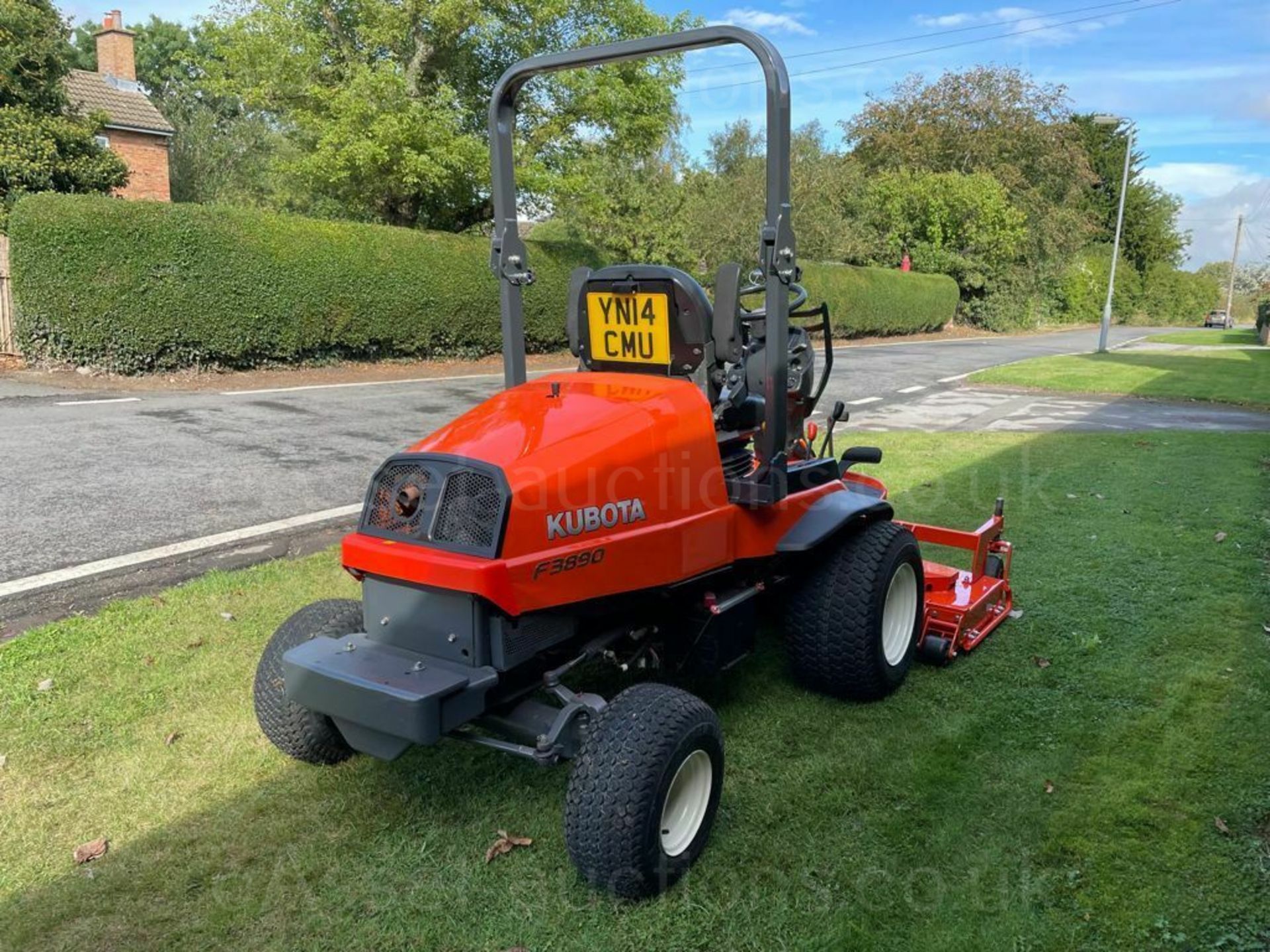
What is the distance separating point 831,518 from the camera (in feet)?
11.5

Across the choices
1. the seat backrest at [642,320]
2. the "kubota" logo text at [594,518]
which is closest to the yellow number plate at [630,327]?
the seat backrest at [642,320]

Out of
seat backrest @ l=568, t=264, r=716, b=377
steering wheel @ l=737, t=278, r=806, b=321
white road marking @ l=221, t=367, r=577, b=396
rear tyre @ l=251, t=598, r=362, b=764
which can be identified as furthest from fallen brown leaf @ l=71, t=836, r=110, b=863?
white road marking @ l=221, t=367, r=577, b=396

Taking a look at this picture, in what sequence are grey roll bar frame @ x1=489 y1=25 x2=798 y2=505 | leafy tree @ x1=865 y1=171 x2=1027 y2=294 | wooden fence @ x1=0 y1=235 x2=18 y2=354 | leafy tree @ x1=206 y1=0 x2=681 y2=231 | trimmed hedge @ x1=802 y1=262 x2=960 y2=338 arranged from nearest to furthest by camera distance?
grey roll bar frame @ x1=489 y1=25 x2=798 y2=505
wooden fence @ x1=0 y1=235 x2=18 y2=354
leafy tree @ x1=206 y1=0 x2=681 y2=231
trimmed hedge @ x1=802 y1=262 x2=960 y2=338
leafy tree @ x1=865 y1=171 x2=1027 y2=294

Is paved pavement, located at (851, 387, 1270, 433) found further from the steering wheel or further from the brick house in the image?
the brick house

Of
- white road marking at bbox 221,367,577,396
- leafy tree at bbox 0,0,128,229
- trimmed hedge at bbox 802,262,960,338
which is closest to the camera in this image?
white road marking at bbox 221,367,577,396

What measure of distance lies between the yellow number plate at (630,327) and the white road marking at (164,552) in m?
3.07

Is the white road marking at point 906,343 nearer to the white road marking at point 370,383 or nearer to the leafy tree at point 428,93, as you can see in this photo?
the leafy tree at point 428,93

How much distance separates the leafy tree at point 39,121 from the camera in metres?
14.3

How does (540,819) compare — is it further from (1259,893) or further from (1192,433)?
(1192,433)

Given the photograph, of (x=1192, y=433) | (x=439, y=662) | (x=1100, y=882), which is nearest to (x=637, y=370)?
(x=439, y=662)

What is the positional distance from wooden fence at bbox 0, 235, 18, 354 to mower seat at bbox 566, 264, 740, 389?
482 inches

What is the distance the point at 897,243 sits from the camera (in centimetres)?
3619

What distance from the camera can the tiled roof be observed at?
80.5 ft

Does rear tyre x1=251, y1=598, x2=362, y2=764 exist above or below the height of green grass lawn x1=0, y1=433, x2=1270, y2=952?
above
